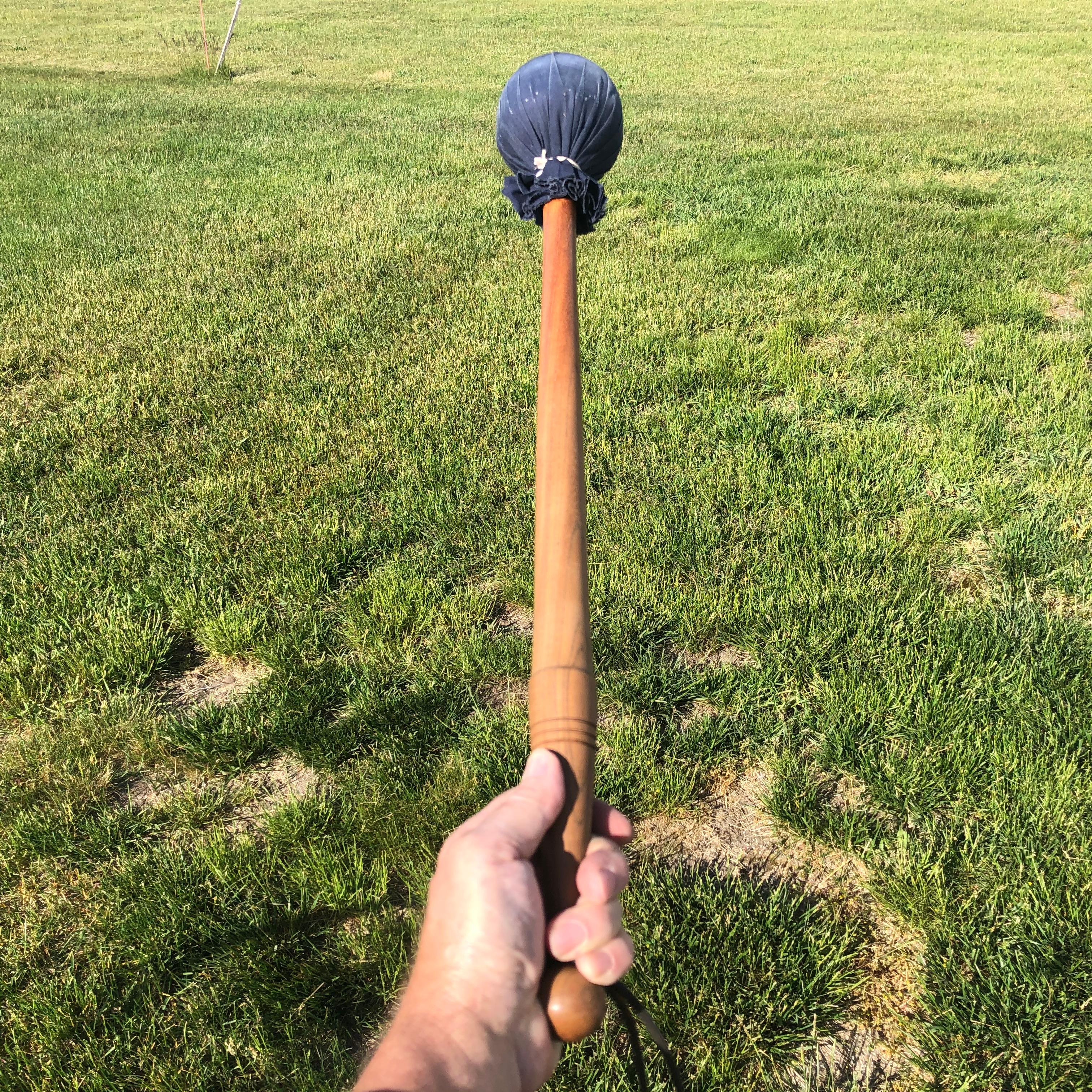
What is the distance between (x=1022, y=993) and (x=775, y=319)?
13.0ft

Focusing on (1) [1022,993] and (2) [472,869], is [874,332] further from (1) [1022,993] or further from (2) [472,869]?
(2) [472,869]

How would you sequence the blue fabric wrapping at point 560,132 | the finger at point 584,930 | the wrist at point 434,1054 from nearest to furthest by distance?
the wrist at point 434,1054, the finger at point 584,930, the blue fabric wrapping at point 560,132

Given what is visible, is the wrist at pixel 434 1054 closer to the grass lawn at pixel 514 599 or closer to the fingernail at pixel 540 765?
the fingernail at pixel 540 765

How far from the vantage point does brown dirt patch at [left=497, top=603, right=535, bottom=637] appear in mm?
2936

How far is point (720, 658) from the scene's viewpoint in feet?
9.20

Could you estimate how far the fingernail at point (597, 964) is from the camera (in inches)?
42.1

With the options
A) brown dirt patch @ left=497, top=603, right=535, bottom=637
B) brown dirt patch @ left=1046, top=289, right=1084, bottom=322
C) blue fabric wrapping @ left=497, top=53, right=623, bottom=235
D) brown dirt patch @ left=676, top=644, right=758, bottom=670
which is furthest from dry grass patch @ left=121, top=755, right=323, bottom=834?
brown dirt patch @ left=1046, top=289, right=1084, bottom=322

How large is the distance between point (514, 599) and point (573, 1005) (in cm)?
201

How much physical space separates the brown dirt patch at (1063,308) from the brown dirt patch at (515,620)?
3904 mm

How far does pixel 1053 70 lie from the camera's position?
14289mm

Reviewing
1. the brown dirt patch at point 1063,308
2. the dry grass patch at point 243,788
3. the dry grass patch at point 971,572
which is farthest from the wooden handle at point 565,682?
the brown dirt patch at point 1063,308

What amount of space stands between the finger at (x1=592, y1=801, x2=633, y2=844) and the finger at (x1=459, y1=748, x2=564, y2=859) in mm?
175

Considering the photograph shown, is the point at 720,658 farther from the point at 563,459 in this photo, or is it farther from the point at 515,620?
the point at 563,459

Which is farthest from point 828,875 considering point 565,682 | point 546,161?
Result: point 546,161
